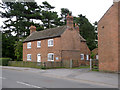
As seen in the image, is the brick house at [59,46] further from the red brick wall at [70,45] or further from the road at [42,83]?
the road at [42,83]

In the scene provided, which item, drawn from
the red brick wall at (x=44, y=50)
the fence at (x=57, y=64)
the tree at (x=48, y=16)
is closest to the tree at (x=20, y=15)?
the tree at (x=48, y=16)

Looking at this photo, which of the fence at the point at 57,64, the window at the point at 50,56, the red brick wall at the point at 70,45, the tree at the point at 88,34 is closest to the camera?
the fence at the point at 57,64

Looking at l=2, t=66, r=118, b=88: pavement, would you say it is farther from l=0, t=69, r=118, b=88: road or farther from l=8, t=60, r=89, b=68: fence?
l=8, t=60, r=89, b=68: fence

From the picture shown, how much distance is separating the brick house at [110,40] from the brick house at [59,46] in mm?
10393

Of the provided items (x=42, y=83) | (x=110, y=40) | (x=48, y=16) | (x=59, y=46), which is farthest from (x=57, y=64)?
(x=48, y=16)

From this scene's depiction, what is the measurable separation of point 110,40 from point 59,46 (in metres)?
11.7

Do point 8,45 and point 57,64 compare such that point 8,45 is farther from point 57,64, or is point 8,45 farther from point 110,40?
point 110,40

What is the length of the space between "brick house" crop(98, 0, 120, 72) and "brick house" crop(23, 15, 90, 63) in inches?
409

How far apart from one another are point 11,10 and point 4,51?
Result: 13.0m

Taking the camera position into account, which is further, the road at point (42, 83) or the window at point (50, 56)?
the window at point (50, 56)

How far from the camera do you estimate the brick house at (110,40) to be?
18.2 metres

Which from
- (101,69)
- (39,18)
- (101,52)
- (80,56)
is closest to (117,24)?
(101,52)

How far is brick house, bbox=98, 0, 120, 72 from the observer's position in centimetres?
1823

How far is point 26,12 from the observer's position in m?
52.8
